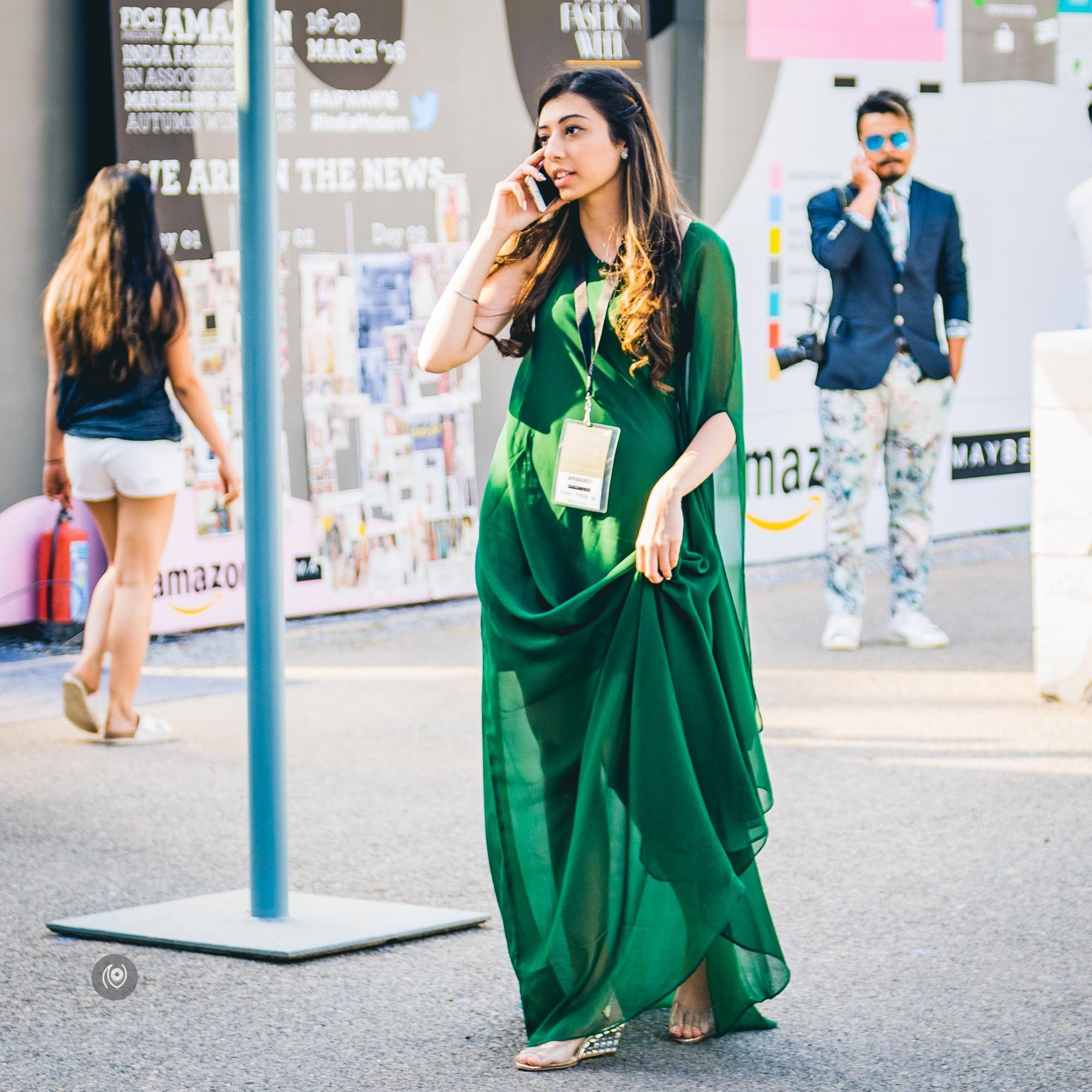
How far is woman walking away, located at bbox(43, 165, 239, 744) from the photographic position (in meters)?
6.40

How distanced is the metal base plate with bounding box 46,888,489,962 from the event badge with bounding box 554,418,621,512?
126 cm

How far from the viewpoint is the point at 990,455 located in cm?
1180

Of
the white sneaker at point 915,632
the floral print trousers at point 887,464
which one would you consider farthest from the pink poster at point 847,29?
the white sneaker at point 915,632

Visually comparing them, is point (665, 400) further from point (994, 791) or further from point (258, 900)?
point (994, 791)

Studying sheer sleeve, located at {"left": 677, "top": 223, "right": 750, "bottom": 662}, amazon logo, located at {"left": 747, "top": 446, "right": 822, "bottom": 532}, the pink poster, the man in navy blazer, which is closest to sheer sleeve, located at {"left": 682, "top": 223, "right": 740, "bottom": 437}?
sheer sleeve, located at {"left": 677, "top": 223, "right": 750, "bottom": 662}

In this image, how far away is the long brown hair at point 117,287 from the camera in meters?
6.39

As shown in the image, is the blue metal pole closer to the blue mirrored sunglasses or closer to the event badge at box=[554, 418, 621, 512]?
the event badge at box=[554, 418, 621, 512]

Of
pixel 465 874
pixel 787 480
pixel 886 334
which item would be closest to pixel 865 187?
pixel 886 334

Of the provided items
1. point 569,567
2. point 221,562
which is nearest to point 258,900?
point 569,567

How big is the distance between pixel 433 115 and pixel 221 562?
2418 millimetres

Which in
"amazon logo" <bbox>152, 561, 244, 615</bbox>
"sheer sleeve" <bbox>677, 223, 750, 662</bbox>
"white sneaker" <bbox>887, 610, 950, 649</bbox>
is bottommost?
"white sneaker" <bbox>887, 610, 950, 649</bbox>

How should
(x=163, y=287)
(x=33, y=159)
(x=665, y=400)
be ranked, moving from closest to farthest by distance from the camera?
(x=665, y=400) → (x=163, y=287) → (x=33, y=159)

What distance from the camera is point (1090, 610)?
673cm

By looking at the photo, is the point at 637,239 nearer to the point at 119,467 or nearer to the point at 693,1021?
the point at 693,1021
